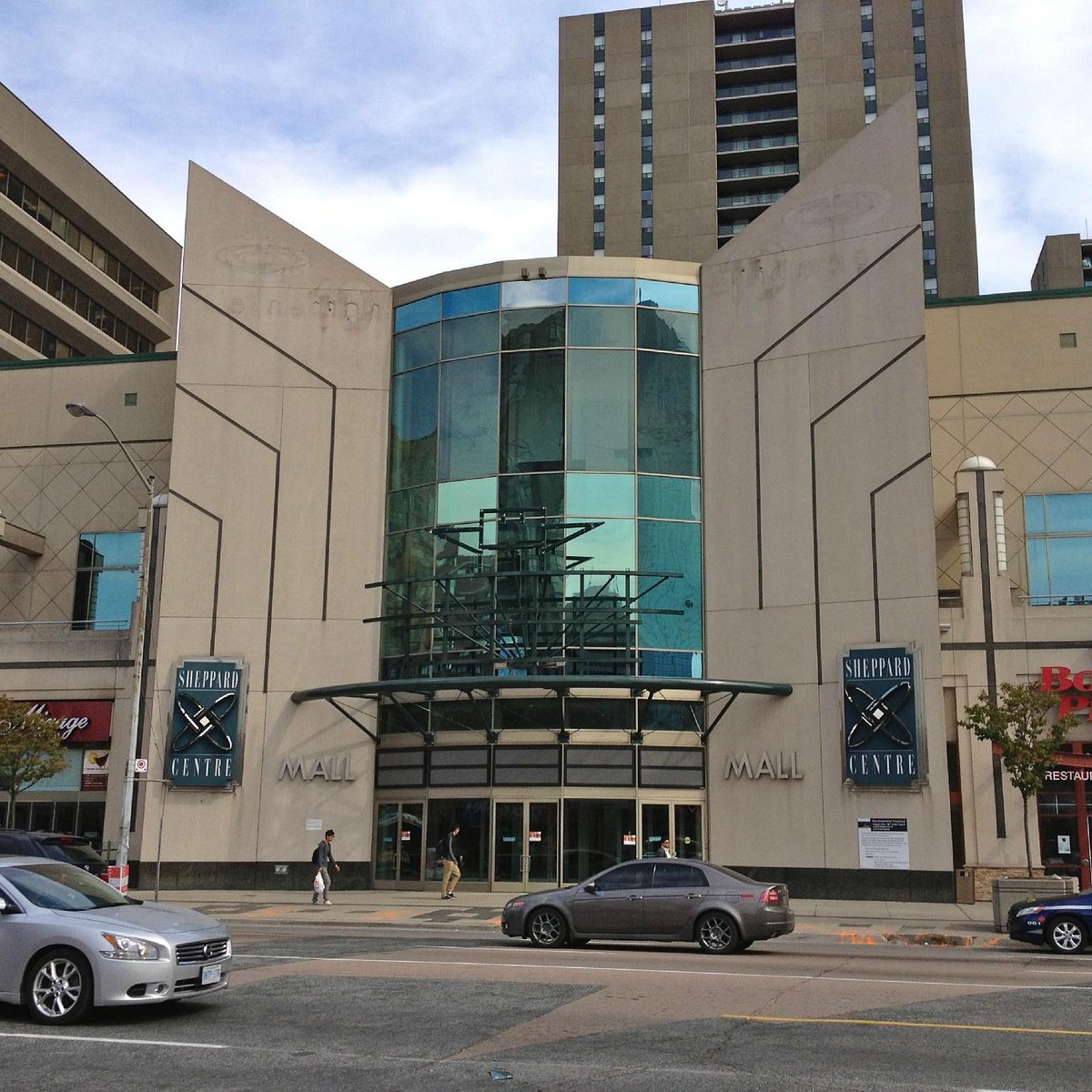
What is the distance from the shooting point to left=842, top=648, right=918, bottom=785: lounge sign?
30.9 m

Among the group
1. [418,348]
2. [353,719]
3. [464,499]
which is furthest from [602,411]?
[353,719]

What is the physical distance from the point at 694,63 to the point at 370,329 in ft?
203

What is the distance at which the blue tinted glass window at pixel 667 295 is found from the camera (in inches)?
1415

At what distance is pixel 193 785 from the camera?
3378 cm

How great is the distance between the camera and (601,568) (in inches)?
1324

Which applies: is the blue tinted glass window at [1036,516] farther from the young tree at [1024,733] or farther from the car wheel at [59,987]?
the car wheel at [59,987]

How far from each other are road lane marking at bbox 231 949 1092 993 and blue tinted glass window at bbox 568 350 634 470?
64.0ft

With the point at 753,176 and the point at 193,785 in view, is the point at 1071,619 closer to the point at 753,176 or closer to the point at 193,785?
the point at 193,785

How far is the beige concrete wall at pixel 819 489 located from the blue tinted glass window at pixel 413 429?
25.6ft

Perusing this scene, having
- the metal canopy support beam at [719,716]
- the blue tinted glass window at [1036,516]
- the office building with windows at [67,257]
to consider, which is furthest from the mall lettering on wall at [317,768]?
the office building with windows at [67,257]

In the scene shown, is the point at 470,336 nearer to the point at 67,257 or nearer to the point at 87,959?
the point at 87,959

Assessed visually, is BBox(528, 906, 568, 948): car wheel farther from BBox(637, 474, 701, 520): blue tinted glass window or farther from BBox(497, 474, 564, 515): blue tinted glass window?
BBox(637, 474, 701, 520): blue tinted glass window

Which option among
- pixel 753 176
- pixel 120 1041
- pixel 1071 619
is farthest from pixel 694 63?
pixel 120 1041

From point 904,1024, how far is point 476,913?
55.2 ft
